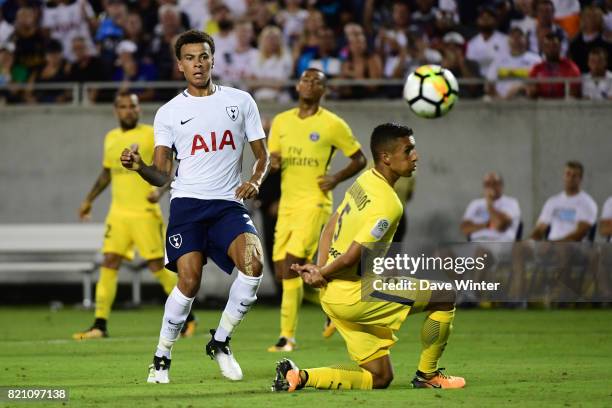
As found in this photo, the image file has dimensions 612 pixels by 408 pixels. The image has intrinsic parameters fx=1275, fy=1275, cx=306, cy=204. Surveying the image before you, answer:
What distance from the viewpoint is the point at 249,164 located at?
1769cm

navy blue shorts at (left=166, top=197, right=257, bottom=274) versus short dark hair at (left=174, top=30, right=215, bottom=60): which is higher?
short dark hair at (left=174, top=30, right=215, bottom=60)

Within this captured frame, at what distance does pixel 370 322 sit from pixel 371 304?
14 centimetres

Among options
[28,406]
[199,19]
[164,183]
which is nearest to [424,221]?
[199,19]

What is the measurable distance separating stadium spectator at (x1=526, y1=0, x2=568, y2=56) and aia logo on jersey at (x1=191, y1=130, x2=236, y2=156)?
915 centimetres

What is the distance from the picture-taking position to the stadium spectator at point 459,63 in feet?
56.3

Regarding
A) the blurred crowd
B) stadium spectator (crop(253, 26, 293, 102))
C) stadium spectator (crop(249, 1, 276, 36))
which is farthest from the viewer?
stadium spectator (crop(249, 1, 276, 36))

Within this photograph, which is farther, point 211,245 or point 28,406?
point 211,245

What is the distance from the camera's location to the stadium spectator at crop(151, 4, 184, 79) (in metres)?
18.2

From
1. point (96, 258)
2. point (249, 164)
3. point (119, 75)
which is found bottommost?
point (96, 258)

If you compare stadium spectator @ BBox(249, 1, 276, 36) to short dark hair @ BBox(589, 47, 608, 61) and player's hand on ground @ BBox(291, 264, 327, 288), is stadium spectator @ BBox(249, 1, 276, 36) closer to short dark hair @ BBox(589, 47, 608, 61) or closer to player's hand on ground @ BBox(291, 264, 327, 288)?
short dark hair @ BBox(589, 47, 608, 61)

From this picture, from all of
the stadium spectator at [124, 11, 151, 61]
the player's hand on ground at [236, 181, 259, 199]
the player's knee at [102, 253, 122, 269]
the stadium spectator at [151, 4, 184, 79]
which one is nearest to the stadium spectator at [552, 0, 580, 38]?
the stadium spectator at [151, 4, 184, 79]

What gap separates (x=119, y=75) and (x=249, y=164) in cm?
233

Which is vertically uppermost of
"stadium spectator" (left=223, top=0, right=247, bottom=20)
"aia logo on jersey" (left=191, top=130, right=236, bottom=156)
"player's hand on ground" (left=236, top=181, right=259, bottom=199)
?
"stadium spectator" (left=223, top=0, right=247, bottom=20)

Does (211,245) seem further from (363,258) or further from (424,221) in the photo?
(424,221)
